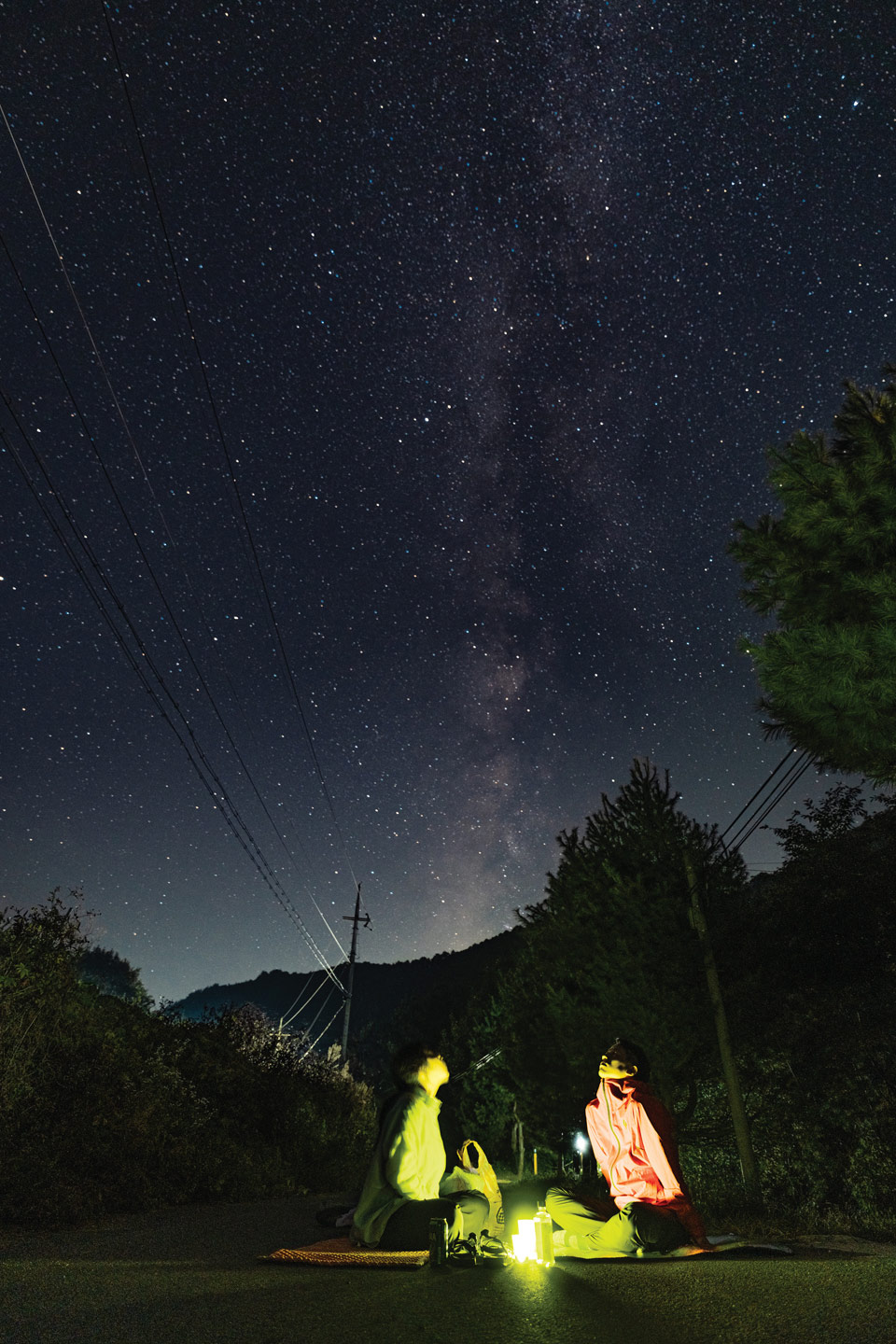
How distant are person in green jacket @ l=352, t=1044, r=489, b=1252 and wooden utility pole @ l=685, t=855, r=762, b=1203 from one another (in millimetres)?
8388

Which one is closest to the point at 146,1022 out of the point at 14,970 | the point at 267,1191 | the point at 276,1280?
the point at 267,1191

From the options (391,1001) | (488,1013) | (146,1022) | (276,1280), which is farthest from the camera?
(391,1001)

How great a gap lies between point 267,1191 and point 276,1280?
8.11 meters

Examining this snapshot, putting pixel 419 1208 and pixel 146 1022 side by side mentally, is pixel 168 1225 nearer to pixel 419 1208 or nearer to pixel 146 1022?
pixel 419 1208

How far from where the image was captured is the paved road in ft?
9.41

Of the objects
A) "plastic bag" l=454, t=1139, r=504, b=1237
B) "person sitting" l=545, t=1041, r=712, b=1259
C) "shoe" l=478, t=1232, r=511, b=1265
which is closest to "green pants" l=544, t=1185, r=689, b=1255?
"person sitting" l=545, t=1041, r=712, b=1259

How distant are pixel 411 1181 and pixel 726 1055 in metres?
9.37

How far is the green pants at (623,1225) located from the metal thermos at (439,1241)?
1.07m

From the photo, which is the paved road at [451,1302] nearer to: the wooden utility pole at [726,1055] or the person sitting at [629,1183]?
the person sitting at [629,1183]

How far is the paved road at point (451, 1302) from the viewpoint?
9.41 feet

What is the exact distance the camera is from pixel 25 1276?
4145mm

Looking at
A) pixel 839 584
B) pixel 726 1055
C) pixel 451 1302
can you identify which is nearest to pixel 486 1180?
pixel 451 1302

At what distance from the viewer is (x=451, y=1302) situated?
3.42 m

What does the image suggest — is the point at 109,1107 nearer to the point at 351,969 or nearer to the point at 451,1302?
the point at 451,1302
